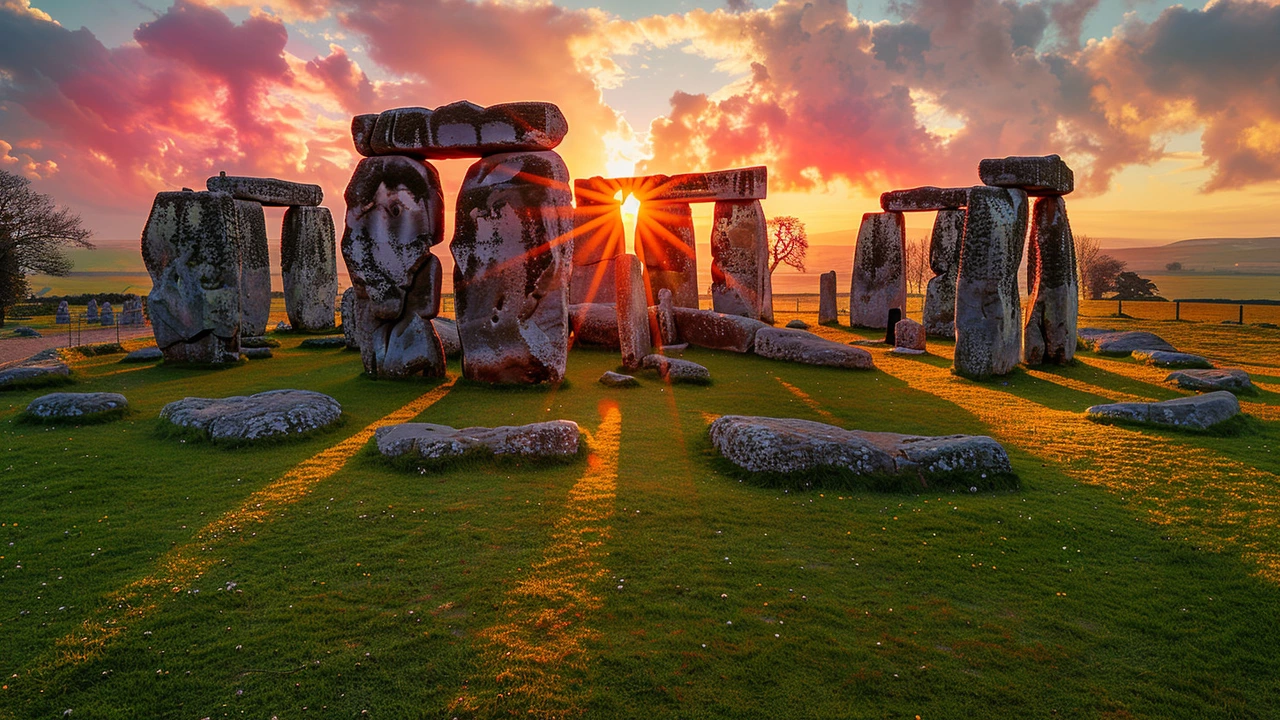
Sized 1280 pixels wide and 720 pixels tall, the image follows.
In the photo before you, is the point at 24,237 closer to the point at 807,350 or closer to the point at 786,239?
the point at 807,350

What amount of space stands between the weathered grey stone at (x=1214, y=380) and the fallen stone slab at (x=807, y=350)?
198 inches

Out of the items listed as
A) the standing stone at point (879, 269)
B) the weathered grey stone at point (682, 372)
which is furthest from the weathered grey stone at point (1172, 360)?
the weathered grey stone at point (682, 372)

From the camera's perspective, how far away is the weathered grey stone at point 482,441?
6750mm

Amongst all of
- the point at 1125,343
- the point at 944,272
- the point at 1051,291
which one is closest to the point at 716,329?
the point at 1051,291

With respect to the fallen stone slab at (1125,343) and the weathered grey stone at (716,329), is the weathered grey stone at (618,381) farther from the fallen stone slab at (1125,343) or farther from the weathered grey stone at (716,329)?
the fallen stone slab at (1125,343)

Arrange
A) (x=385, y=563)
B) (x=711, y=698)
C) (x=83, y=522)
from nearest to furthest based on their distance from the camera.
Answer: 1. (x=711, y=698)
2. (x=385, y=563)
3. (x=83, y=522)

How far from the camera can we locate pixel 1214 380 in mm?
10828

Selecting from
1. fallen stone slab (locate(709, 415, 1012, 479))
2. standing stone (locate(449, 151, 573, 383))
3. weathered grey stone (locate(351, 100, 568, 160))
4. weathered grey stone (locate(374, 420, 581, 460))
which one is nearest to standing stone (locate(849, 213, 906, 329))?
standing stone (locate(449, 151, 573, 383))

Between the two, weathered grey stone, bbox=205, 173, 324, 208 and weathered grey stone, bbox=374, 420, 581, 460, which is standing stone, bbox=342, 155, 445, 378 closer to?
weathered grey stone, bbox=374, 420, 581, 460

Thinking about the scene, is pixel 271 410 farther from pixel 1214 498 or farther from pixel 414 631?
pixel 1214 498

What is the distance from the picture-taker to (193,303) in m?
13.4

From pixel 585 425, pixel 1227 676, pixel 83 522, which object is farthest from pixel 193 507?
pixel 1227 676

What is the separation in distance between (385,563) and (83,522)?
2746 mm

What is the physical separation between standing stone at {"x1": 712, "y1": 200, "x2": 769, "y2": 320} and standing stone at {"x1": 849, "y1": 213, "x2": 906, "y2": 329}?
3.13 metres
